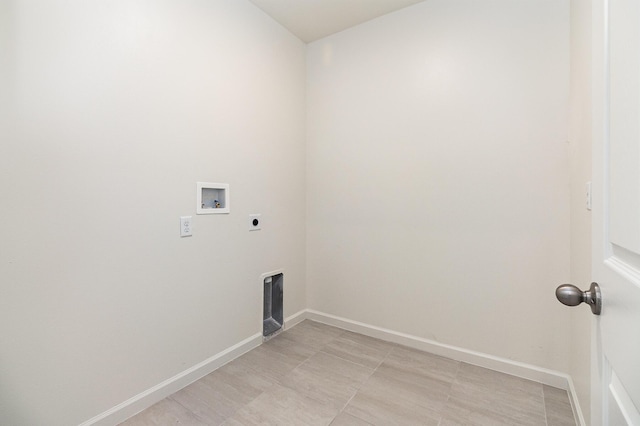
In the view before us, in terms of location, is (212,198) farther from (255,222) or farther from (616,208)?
(616,208)

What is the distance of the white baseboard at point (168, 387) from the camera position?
148 cm

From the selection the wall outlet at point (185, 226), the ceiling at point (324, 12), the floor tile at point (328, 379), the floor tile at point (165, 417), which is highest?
the ceiling at point (324, 12)

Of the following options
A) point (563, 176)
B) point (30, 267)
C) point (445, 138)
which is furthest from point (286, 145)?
point (563, 176)

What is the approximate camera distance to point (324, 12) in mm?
2348

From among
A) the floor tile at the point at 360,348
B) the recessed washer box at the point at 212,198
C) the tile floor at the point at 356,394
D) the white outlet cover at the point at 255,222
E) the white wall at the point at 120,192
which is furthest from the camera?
the white outlet cover at the point at 255,222

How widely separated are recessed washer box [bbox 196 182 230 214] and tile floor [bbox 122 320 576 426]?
1.14 metres

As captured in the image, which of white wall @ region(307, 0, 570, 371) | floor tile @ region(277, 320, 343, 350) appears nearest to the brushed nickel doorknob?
white wall @ region(307, 0, 570, 371)

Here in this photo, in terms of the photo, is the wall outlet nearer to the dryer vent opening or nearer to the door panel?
the dryer vent opening

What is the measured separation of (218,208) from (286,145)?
0.94 m

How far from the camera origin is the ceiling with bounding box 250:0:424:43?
7.32 feet

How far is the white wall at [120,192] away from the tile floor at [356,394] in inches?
10.3

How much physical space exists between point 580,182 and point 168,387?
8.65ft

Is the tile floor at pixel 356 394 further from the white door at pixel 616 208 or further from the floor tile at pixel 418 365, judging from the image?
the white door at pixel 616 208

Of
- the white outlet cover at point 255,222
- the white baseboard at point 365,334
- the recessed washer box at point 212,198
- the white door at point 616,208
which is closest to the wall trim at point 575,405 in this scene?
the white baseboard at point 365,334
